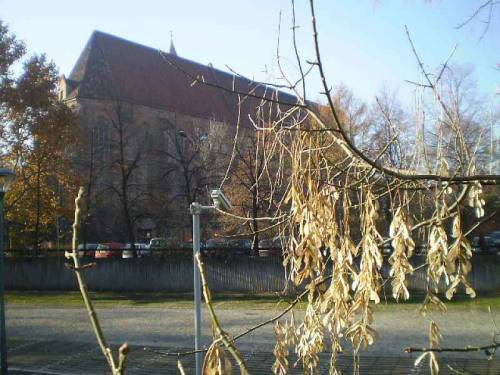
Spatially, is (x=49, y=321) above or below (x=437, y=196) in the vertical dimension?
below

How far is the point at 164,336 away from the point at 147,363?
2.75m

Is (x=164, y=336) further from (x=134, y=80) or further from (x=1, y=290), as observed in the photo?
(x=134, y=80)

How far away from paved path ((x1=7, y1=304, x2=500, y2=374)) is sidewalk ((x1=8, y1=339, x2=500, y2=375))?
0.05 feet

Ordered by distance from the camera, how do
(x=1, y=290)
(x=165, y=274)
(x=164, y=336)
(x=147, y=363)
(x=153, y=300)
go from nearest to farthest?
(x=1, y=290) → (x=147, y=363) → (x=164, y=336) → (x=153, y=300) → (x=165, y=274)

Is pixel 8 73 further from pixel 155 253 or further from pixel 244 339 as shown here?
pixel 244 339

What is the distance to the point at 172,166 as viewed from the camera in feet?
106

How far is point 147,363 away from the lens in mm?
9445

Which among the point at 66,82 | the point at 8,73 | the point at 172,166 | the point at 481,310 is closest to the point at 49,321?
the point at 481,310

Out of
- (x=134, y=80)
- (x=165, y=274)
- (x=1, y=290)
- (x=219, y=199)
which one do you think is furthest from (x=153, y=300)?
(x=134, y=80)

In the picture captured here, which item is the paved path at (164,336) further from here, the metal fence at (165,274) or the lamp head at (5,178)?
the lamp head at (5,178)

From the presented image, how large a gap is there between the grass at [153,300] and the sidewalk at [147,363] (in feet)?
20.4

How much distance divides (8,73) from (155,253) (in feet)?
31.7

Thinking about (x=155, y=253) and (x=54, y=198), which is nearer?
(x=155, y=253)

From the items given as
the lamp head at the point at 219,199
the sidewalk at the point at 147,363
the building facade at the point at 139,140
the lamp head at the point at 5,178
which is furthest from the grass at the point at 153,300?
the lamp head at the point at 219,199
